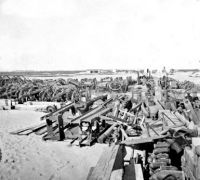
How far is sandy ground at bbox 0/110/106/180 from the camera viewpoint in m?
5.47

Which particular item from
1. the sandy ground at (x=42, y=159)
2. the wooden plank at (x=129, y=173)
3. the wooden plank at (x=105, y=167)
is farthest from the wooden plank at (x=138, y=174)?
the sandy ground at (x=42, y=159)

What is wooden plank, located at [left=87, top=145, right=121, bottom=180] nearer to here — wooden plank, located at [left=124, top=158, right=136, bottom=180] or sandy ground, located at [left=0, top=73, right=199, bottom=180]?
wooden plank, located at [left=124, top=158, right=136, bottom=180]

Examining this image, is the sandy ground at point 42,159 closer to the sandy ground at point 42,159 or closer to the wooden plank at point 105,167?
the sandy ground at point 42,159

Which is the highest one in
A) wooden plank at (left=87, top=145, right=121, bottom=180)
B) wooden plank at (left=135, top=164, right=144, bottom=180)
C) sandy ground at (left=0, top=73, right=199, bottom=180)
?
wooden plank at (left=87, top=145, right=121, bottom=180)

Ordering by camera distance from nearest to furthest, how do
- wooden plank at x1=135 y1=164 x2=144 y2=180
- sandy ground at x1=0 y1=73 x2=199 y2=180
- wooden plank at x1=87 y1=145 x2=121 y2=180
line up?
wooden plank at x1=87 y1=145 x2=121 y2=180 < wooden plank at x1=135 y1=164 x2=144 y2=180 < sandy ground at x1=0 y1=73 x2=199 y2=180

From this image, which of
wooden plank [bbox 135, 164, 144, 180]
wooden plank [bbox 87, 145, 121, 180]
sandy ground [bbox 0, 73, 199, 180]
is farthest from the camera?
sandy ground [bbox 0, 73, 199, 180]

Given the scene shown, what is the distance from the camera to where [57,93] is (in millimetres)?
18984

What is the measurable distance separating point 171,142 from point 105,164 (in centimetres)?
317

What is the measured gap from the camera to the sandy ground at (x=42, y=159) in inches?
215

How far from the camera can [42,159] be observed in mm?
6383

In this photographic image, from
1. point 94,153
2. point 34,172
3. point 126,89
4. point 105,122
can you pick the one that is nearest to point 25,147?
point 34,172

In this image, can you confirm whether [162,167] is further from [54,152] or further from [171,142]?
[54,152]

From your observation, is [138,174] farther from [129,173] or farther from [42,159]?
[42,159]

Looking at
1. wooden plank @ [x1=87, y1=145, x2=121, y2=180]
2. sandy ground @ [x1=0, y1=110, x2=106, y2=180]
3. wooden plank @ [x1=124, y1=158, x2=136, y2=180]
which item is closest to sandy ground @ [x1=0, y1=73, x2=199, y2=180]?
sandy ground @ [x1=0, y1=110, x2=106, y2=180]
